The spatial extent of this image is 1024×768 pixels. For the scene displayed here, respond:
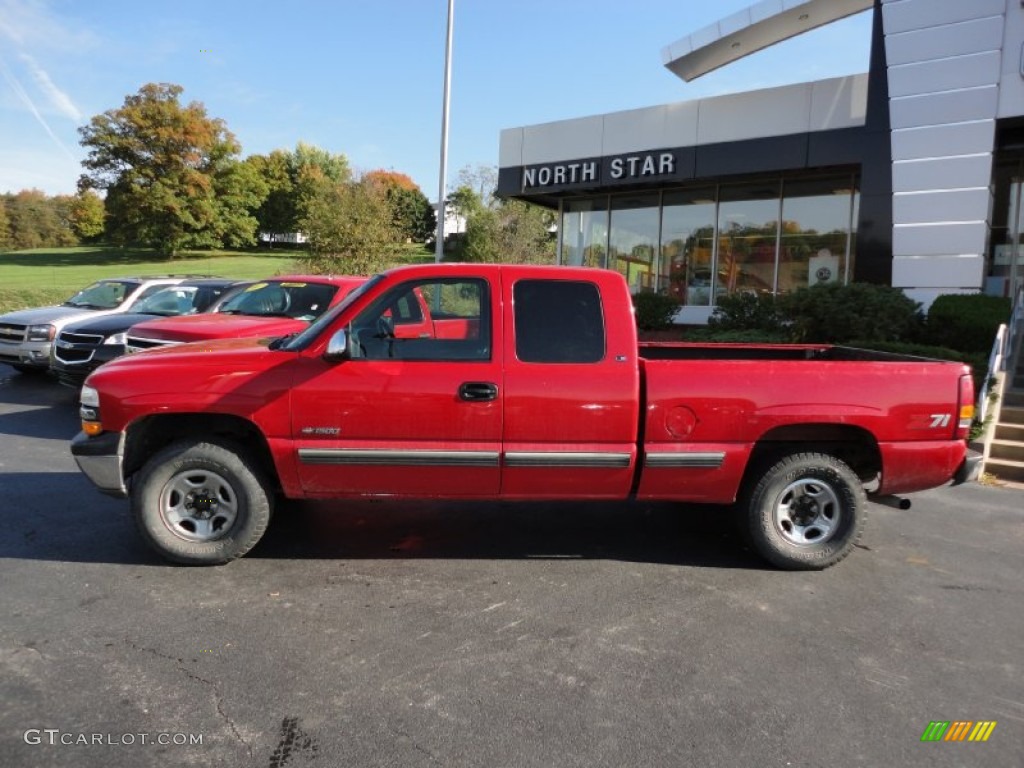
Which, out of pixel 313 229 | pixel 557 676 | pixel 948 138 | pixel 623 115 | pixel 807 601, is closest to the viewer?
pixel 557 676


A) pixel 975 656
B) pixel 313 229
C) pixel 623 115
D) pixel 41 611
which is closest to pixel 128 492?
pixel 41 611

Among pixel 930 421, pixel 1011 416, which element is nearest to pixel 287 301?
pixel 930 421

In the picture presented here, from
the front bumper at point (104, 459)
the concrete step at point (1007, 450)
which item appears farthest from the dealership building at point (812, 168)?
the front bumper at point (104, 459)

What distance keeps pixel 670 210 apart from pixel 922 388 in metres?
14.2

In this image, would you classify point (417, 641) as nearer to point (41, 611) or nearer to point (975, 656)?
point (41, 611)

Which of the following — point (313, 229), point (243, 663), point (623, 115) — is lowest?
point (243, 663)

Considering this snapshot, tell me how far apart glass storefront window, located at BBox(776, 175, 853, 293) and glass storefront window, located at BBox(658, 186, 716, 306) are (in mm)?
1727

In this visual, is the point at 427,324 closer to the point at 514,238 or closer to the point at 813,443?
the point at 813,443

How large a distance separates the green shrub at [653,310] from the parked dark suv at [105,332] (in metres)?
7.92

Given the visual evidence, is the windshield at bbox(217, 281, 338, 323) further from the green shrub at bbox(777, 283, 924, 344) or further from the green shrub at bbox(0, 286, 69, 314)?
the green shrub at bbox(0, 286, 69, 314)

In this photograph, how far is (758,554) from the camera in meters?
4.75

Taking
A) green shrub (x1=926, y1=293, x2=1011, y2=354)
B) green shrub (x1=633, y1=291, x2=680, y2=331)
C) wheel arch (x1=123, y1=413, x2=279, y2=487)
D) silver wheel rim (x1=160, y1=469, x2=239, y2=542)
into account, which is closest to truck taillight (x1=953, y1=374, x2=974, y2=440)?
wheel arch (x1=123, y1=413, x2=279, y2=487)

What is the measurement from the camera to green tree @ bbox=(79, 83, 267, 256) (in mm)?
54094

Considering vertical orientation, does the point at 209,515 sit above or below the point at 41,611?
above
